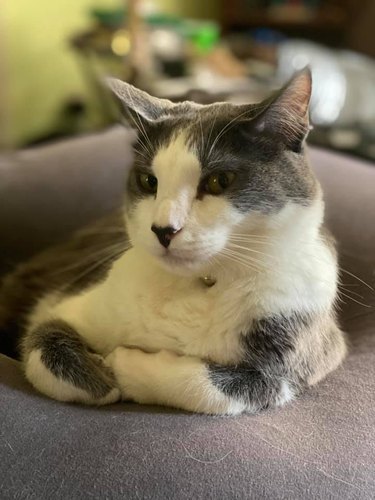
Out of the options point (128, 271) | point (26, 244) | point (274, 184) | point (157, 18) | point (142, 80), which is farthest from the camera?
point (157, 18)

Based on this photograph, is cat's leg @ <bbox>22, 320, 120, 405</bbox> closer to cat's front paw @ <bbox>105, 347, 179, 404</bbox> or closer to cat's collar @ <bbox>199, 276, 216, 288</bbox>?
cat's front paw @ <bbox>105, 347, 179, 404</bbox>

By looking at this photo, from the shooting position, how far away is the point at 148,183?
1.00 metres

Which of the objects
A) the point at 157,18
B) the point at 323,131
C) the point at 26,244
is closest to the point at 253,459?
the point at 26,244

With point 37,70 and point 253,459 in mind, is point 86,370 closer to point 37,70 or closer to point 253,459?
point 253,459

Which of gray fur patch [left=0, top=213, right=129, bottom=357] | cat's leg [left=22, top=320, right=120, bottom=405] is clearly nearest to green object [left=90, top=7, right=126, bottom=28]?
gray fur patch [left=0, top=213, right=129, bottom=357]

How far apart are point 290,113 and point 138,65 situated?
1849 mm

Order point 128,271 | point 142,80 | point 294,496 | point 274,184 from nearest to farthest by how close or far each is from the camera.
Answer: point 294,496 < point 274,184 < point 128,271 < point 142,80

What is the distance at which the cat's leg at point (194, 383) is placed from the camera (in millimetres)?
938

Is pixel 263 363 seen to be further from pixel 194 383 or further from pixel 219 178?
pixel 219 178

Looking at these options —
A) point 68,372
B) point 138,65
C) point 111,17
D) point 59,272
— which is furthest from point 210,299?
point 111,17

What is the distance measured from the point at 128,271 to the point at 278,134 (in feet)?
1.10

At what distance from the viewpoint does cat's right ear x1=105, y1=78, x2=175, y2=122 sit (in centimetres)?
101

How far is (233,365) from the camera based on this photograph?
0.97m

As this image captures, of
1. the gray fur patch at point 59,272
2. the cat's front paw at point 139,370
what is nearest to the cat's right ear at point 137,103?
the gray fur patch at point 59,272
